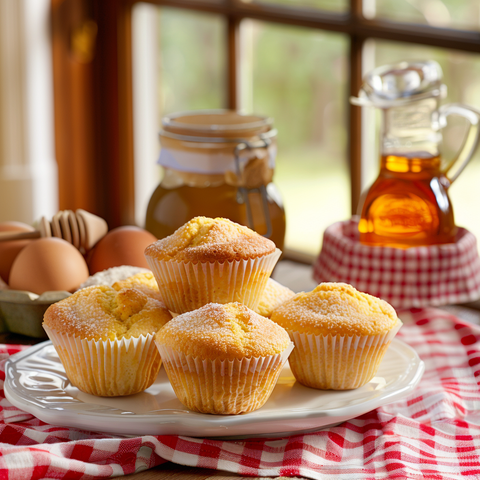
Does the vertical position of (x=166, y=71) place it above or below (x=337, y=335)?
above

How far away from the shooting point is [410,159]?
1057mm

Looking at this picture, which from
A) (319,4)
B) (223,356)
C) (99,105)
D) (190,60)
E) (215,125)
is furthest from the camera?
(99,105)

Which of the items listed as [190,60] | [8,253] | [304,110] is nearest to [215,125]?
[8,253]

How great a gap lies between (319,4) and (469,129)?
0.73 metres

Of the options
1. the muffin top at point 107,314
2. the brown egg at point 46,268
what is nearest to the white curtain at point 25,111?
the brown egg at point 46,268

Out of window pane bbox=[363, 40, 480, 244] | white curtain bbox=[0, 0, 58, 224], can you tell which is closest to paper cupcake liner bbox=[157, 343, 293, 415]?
window pane bbox=[363, 40, 480, 244]

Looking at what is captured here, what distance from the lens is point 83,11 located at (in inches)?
83.2

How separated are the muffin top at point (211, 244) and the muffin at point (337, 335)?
0.08 m

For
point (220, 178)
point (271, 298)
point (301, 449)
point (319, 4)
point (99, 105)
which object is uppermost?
point (319, 4)

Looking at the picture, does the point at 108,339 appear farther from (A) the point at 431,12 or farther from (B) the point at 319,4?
(B) the point at 319,4

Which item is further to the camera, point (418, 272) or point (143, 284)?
point (418, 272)

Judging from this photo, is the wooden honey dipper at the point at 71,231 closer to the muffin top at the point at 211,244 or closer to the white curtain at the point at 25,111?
the muffin top at the point at 211,244

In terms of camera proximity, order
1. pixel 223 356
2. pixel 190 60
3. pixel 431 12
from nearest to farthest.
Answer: pixel 223 356, pixel 431 12, pixel 190 60

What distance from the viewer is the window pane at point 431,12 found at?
55.2 inches
